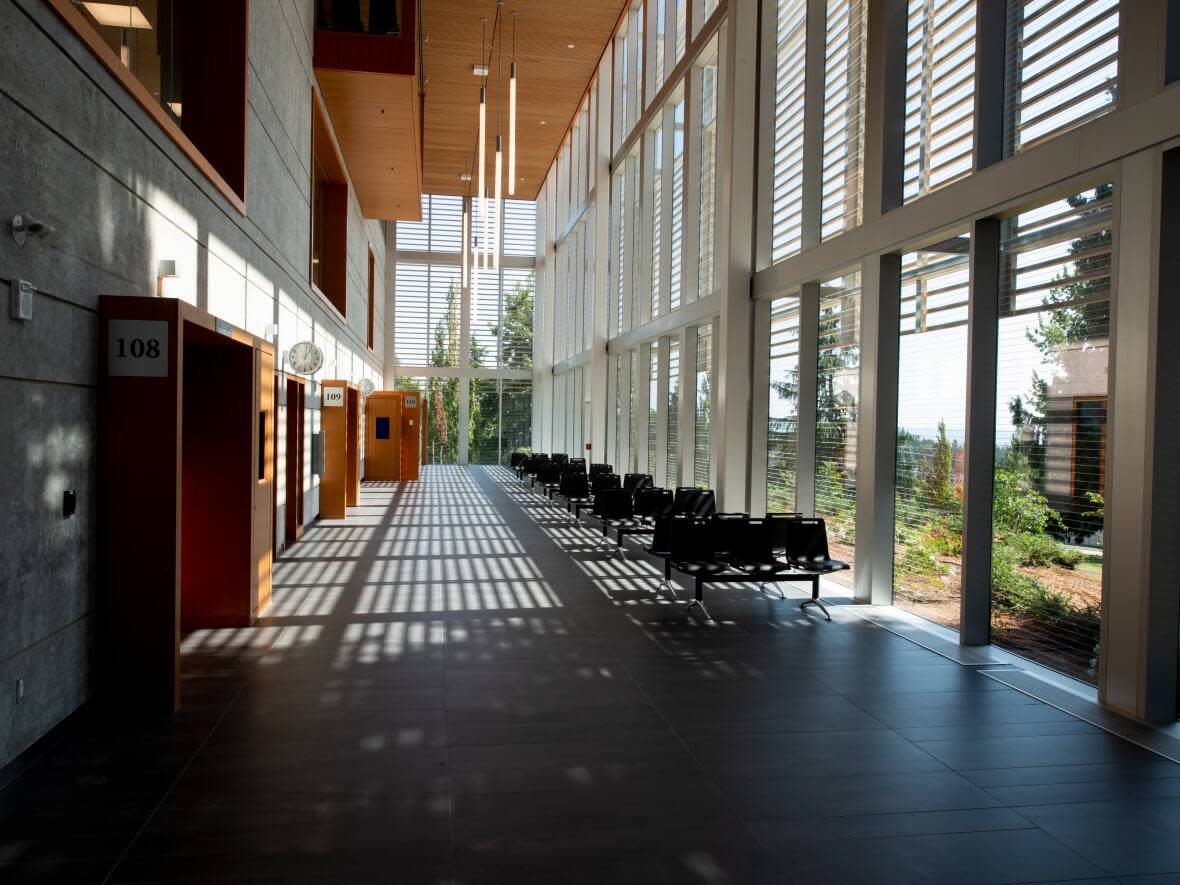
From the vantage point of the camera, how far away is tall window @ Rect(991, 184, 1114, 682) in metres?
5.25

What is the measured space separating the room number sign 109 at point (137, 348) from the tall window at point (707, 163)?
28.8 ft

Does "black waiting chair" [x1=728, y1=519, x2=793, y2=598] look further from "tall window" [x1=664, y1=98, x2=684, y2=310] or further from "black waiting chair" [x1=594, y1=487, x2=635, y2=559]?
"tall window" [x1=664, y1=98, x2=684, y2=310]

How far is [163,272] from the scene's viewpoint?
5.48 m

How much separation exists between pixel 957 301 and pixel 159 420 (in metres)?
5.54

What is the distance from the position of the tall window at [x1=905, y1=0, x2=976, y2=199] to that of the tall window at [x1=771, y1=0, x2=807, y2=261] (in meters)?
2.07

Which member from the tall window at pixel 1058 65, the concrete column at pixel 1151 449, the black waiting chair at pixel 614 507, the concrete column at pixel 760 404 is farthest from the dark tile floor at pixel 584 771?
the black waiting chair at pixel 614 507

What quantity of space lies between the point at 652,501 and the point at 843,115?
16.4ft

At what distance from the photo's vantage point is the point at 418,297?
1248 inches

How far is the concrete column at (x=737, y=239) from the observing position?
34.3 ft

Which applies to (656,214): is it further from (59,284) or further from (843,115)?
(59,284)

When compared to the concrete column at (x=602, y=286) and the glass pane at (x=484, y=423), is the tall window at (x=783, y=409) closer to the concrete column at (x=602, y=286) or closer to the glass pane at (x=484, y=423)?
the concrete column at (x=602, y=286)

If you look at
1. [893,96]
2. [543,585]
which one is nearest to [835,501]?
[543,585]

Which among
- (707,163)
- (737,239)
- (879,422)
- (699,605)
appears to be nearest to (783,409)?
(737,239)

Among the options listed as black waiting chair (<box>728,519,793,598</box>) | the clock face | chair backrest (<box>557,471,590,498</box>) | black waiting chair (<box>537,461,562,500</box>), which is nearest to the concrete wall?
the clock face
